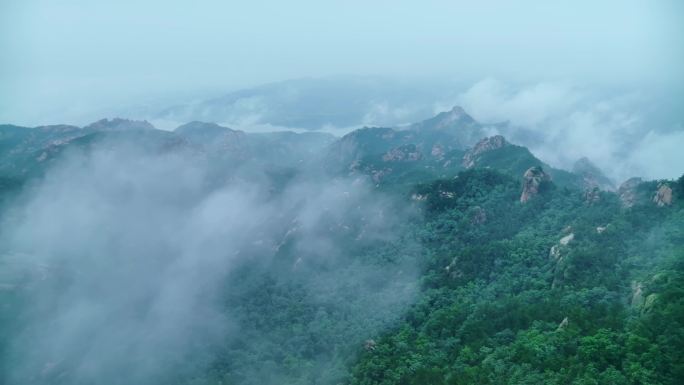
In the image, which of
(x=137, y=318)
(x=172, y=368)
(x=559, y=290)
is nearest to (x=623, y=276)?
(x=559, y=290)

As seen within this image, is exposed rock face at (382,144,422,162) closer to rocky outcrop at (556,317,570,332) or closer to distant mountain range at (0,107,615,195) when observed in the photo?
distant mountain range at (0,107,615,195)

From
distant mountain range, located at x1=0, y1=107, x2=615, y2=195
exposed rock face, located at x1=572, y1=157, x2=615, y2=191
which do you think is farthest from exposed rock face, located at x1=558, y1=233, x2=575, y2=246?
exposed rock face, located at x1=572, y1=157, x2=615, y2=191

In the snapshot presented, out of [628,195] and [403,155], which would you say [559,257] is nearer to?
[628,195]

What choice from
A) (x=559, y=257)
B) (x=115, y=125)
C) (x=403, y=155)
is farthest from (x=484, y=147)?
(x=115, y=125)

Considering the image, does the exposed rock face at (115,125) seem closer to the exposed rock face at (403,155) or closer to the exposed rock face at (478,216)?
the exposed rock face at (403,155)

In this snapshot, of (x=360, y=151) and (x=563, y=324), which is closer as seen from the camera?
(x=563, y=324)

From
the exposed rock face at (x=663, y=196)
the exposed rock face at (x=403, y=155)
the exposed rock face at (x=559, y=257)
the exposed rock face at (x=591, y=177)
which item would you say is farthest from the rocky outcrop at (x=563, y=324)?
the exposed rock face at (x=403, y=155)

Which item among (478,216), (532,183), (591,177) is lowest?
(591,177)
